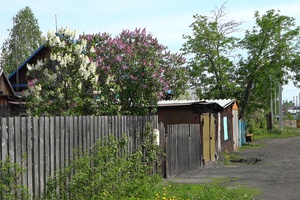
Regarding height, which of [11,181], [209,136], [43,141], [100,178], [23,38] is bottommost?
[100,178]

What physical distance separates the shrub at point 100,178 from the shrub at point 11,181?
0.71m

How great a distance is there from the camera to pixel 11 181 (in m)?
8.13

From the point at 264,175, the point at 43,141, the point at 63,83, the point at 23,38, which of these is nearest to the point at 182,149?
the point at 264,175

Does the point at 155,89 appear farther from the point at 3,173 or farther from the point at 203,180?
the point at 3,173

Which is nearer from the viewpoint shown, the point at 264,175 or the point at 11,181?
the point at 11,181

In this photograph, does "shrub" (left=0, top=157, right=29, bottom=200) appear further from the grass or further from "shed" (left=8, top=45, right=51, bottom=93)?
"shed" (left=8, top=45, right=51, bottom=93)

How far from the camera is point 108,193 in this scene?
9414 mm

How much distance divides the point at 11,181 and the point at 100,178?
2.04 m

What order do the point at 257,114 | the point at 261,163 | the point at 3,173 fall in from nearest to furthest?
the point at 3,173 → the point at 261,163 → the point at 257,114

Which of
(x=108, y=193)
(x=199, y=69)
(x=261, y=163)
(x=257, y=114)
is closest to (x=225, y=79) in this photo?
(x=199, y=69)

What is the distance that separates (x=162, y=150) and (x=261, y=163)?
6.91m

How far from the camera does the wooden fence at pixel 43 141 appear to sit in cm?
836

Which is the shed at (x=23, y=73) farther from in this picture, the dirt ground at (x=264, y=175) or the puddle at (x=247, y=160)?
the dirt ground at (x=264, y=175)

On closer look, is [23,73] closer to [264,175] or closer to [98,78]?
[98,78]
